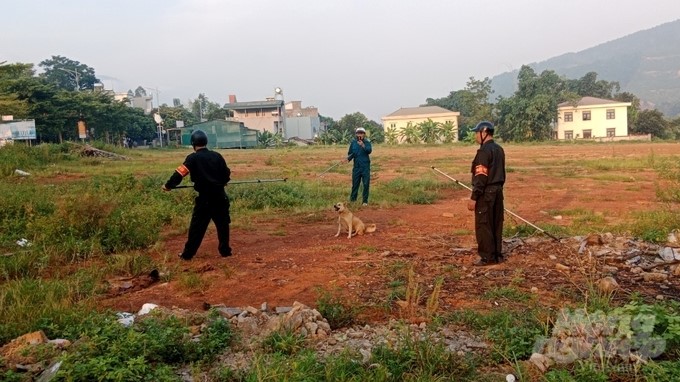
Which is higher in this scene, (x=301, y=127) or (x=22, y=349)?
(x=301, y=127)

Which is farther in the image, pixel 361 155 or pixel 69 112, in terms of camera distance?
pixel 69 112

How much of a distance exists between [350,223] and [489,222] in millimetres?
2541

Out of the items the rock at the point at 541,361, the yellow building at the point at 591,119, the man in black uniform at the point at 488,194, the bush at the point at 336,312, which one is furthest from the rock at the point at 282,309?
the yellow building at the point at 591,119

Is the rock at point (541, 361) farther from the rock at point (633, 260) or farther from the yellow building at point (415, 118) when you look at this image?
the yellow building at point (415, 118)

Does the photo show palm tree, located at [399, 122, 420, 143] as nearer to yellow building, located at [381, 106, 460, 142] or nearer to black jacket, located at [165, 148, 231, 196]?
yellow building, located at [381, 106, 460, 142]

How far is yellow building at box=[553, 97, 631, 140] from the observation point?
59.7m

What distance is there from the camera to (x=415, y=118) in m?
64.5

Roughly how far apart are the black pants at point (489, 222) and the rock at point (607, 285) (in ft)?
4.58

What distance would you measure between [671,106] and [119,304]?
21637cm

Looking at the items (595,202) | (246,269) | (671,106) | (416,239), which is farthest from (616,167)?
(671,106)

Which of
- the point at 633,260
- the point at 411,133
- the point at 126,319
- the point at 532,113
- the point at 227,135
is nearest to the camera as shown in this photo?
the point at 126,319

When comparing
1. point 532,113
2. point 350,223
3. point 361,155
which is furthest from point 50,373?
point 532,113

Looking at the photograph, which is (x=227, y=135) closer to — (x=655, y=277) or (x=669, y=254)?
(x=669, y=254)

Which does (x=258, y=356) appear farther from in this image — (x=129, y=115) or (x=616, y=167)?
(x=129, y=115)
